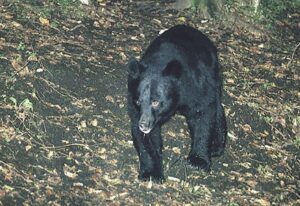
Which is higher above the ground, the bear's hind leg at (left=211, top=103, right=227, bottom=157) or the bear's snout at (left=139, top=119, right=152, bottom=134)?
the bear's snout at (left=139, top=119, right=152, bottom=134)

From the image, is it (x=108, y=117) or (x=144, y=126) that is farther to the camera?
(x=108, y=117)

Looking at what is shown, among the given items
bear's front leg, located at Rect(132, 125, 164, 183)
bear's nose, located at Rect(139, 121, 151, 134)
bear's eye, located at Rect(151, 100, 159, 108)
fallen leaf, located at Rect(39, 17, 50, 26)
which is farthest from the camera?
fallen leaf, located at Rect(39, 17, 50, 26)

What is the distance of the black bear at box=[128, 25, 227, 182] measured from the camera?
19.4ft

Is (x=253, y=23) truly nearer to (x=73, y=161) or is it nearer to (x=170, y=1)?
(x=170, y=1)

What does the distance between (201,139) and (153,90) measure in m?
0.93

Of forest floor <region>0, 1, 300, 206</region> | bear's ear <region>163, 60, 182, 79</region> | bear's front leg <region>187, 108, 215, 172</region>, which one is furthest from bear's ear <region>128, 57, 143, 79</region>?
forest floor <region>0, 1, 300, 206</region>

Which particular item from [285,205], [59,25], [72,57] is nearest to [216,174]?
[285,205]

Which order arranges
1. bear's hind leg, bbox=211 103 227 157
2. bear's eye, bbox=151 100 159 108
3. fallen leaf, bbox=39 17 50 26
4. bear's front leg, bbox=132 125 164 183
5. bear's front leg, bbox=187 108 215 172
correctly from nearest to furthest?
bear's eye, bbox=151 100 159 108
bear's front leg, bbox=132 125 164 183
bear's front leg, bbox=187 108 215 172
bear's hind leg, bbox=211 103 227 157
fallen leaf, bbox=39 17 50 26

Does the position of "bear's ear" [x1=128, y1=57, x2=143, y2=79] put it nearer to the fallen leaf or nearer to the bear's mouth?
the bear's mouth

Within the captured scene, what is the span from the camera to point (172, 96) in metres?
6.00

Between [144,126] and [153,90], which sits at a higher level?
[153,90]

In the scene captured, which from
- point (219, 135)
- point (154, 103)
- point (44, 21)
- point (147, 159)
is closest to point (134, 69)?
point (154, 103)

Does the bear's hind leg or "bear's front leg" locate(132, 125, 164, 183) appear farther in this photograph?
the bear's hind leg

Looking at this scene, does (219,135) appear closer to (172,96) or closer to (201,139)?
(201,139)
